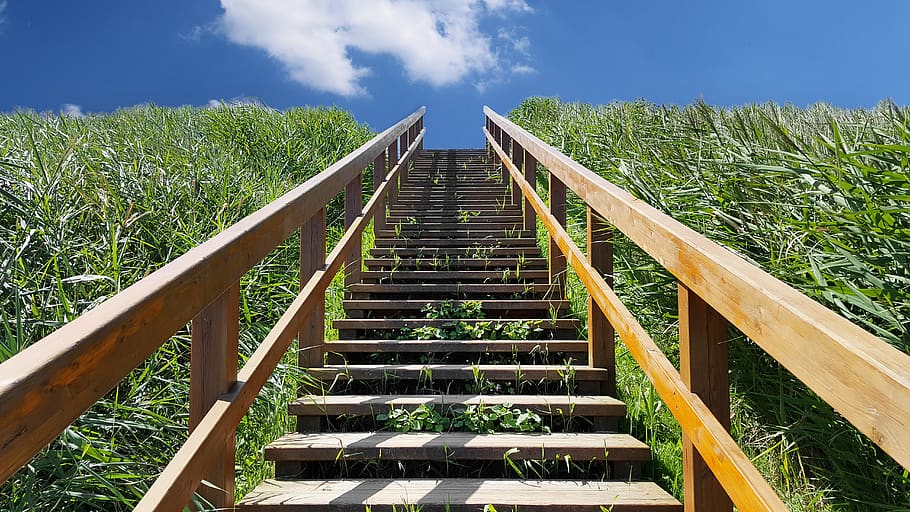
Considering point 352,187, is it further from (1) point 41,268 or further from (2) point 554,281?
(1) point 41,268

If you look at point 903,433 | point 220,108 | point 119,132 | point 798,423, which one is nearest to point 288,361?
point 798,423

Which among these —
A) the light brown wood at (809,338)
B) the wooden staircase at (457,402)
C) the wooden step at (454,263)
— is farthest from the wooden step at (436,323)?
the light brown wood at (809,338)

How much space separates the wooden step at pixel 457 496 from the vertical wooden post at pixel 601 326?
87 cm

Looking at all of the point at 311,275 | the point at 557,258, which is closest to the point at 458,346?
the point at 311,275

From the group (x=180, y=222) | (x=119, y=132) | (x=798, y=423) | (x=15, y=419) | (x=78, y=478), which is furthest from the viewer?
(x=119, y=132)

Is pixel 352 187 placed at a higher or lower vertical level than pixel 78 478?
higher

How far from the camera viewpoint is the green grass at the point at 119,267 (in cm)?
234

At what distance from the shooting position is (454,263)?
5.54m

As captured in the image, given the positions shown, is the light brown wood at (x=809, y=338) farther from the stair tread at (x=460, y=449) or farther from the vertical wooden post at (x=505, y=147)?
the vertical wooden post at (x=505, y=147)

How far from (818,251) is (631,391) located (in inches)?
47.8

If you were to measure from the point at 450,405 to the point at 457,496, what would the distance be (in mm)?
734

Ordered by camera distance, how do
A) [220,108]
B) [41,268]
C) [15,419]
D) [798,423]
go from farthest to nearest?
[220,108], [41,268], [798,423], [15,419]

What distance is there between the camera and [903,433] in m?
1.04

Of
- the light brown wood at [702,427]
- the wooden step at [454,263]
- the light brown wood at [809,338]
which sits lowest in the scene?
the light brown wood at [702,427]
